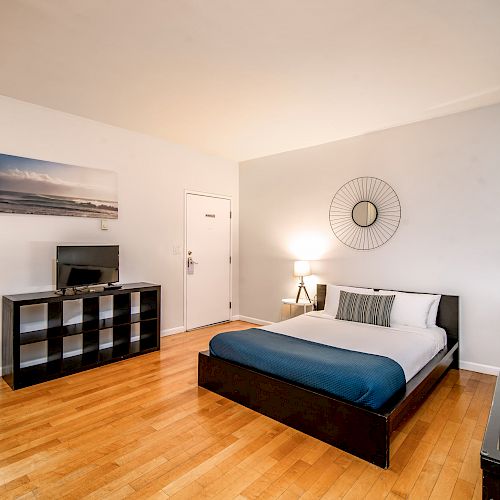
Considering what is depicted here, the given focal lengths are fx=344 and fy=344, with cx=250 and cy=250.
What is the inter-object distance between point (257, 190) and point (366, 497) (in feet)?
14.0

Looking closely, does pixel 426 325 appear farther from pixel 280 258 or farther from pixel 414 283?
pixel 280 258

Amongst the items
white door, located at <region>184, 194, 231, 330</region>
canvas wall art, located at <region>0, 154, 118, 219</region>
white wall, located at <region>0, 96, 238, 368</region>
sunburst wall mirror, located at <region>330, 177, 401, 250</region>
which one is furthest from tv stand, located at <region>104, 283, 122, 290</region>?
sunburst wall mirror, located at <region>330, 177, 401, 250</region>

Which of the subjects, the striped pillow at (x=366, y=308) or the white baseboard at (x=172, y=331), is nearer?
the striped pillow at (x=366, y=308)

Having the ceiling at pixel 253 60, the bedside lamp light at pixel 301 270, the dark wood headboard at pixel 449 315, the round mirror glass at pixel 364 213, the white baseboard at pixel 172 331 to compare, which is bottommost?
the white baseboard at pixel 172 331

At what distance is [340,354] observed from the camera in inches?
103

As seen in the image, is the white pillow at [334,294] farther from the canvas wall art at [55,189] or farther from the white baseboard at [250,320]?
the canvas wall art at [55,189]

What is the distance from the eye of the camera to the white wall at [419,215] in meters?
3.41

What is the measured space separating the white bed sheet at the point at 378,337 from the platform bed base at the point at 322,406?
0.37 feet

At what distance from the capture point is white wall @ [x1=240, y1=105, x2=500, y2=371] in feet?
11.2

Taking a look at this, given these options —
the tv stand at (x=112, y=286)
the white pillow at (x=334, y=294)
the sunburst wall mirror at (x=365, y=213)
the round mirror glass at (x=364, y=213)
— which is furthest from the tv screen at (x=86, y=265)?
the round mirror glass at (x=364, y=213)

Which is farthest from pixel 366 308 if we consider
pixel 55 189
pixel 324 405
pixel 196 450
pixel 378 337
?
pixel 55 189

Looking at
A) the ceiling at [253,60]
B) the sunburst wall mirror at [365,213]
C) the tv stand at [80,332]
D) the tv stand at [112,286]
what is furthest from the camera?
the sunburst wall mirror at [365,213]

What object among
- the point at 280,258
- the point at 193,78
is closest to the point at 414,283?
the point at 280,258

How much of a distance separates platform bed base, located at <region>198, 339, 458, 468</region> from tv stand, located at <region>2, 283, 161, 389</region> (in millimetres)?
1250
